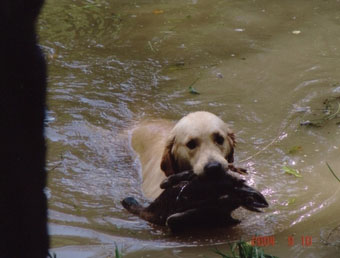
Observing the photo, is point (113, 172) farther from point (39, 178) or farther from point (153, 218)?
point (39, 178)

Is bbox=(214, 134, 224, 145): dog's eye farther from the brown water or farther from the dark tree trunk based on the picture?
the dark tree trunk

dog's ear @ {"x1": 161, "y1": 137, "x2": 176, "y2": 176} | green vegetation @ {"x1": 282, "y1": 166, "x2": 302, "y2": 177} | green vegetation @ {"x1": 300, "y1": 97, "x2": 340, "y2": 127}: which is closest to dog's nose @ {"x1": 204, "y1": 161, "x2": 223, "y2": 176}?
dog's ear @ {"x1": 161, "y1": 137, "x2": 176, "y2": 176}

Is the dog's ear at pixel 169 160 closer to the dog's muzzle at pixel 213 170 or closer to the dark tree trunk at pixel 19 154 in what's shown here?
the dog's muzzle at pixel 213 170

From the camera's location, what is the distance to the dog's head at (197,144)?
17.4 feet

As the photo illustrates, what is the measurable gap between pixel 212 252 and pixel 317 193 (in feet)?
5.46

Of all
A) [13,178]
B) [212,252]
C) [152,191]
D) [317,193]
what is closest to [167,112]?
[152,191]

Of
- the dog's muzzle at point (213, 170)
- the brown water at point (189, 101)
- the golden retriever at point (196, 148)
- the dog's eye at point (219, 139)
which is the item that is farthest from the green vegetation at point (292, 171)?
the dog's muzzle at point (213, 170)

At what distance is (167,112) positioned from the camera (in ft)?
25.9

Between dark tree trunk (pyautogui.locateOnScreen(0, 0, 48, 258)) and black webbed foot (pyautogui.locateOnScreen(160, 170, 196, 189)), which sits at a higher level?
dark tree trunk (pyautogui.locateOnScreen(0, 0, 48, 258))

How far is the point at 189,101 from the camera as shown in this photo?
8094mm

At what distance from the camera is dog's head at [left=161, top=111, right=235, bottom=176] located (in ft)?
17.4

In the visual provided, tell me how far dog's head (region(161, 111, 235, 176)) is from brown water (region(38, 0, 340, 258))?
2.05 ft

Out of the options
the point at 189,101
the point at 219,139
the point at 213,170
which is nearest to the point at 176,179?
the point at 213,170

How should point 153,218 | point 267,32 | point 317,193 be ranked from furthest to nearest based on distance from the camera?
point 267,32 < point 317,193 < point 153,218
